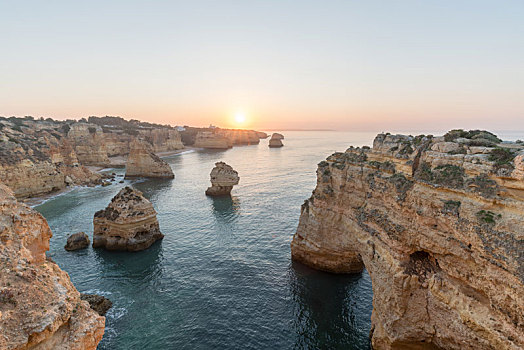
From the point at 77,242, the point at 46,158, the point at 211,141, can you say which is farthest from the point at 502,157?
the point at 211,141

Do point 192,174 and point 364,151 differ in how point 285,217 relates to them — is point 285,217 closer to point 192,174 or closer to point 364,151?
point 364,151

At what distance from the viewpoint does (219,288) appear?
79.4ft

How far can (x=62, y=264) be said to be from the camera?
28328mm

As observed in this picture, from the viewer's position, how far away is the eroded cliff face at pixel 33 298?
835 cm

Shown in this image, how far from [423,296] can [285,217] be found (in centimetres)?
2792

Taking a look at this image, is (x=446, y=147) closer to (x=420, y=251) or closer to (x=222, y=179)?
(x=420, y=251)

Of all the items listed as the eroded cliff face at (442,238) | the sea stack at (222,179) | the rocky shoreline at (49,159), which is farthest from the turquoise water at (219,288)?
the rocky shoreline at (49,159)

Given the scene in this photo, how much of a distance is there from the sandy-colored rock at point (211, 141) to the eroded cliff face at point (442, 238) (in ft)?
490

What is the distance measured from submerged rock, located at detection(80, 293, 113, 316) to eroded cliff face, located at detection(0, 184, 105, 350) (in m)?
11.0

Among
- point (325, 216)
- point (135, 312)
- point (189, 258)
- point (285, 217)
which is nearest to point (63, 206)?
point (189, 258)

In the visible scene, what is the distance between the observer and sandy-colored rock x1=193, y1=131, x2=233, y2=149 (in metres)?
166

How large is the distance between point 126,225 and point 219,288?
15572 mm

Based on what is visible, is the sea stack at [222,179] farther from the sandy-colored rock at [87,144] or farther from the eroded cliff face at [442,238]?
the sandy-colored rock at [87,144]

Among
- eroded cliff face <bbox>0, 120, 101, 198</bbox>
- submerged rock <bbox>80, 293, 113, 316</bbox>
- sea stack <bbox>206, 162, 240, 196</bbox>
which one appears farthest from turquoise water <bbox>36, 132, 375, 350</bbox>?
eroded cliff face <bbox>0, 120, 101, 198</bbox>
